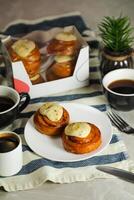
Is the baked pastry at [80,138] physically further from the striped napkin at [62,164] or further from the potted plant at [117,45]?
the potted plant at [117,45]

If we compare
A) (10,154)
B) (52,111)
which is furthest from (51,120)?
(10,154)

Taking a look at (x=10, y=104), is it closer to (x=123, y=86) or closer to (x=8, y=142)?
(x=8, y=142)

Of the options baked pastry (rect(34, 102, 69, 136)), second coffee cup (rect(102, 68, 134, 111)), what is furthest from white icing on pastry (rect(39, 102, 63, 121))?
second coffee cup (rect(102, 68, 134, 111))

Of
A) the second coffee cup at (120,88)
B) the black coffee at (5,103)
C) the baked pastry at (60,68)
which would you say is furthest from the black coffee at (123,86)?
the black coffee at (5,103)

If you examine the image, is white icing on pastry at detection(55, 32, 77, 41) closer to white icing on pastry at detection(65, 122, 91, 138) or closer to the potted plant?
the potted plant

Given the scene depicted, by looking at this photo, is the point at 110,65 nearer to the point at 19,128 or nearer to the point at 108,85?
the point at 108,85
